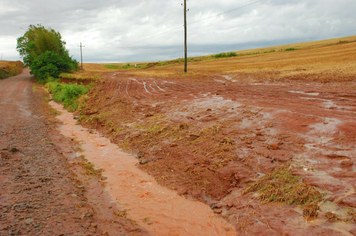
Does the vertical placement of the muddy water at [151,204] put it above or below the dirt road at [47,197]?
below

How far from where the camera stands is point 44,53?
39656mm

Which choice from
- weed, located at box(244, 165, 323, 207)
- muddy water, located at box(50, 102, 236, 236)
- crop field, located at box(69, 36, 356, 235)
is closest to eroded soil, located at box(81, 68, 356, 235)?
crop field, located at box(69, 36, 356, 235)

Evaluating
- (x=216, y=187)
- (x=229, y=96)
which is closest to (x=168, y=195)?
(x=216, y=187)

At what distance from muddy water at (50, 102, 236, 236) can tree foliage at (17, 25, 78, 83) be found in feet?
101

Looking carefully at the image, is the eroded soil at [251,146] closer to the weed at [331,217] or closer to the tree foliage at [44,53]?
the weed at [331,217]

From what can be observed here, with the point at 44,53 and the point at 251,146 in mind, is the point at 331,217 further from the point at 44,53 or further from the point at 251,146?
the point at 44,53

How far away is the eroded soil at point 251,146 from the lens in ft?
15.6

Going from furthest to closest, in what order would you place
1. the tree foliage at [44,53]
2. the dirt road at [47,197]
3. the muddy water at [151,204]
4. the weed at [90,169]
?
the tree foliage at [44,53] < the weed at [90,169] < the muddy water at [151,204] < the dirt road at [47,197]

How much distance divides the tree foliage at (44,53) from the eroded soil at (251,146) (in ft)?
86.7

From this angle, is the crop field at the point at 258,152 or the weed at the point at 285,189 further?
the weed at the point at 285,189

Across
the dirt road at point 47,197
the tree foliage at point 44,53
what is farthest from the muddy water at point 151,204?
the tree foliage at point 44,53

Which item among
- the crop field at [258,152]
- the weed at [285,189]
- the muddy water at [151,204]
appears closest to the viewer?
the crop field at [258,152]

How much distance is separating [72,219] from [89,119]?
9.85 m

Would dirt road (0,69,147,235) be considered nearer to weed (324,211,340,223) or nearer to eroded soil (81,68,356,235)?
eroded soil (81,68,356,235)
